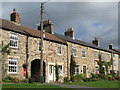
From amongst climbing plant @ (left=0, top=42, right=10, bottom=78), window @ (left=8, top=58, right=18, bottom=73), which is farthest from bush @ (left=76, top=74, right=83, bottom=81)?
climbing plant @ (left=0, top=42, right=10, bottom=78)

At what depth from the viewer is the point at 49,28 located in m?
30.9

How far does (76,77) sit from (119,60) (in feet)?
65.6

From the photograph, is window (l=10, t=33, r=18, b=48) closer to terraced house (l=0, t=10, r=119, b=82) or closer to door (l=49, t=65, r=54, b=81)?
terraced house (l=0, t=10, r=119, b=82)

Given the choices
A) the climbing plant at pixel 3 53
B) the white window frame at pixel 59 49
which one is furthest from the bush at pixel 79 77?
the climbing plant at pixel 3 53

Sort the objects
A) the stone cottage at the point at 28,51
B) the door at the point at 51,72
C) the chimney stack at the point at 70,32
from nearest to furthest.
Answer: the stone cottage at the point at 28,51 < the door at the point at 51,72 < the chimney stack at the point at 70,32

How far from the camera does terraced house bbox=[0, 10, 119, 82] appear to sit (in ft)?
70.1

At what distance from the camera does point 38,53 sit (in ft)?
80.2

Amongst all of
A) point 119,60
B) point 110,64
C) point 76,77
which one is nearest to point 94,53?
point 110,64

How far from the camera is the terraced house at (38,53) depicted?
21.4m

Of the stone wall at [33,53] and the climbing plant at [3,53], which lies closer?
the climbing plant at [3,53]

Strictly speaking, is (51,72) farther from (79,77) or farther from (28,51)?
(79,77)

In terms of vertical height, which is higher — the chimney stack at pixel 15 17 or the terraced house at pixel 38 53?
the chimney stack at pixel 15 17

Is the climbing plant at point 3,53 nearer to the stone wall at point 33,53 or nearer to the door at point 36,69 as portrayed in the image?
the stone wall at point 33,53

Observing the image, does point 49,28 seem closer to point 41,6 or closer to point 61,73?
point 61,73
